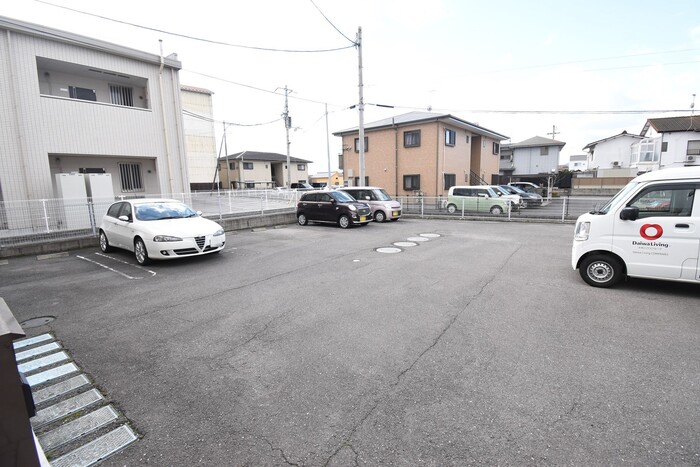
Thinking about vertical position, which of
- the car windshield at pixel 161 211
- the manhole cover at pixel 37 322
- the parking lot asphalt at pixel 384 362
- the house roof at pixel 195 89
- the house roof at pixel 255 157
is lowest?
the parking lot asphalt at pixel 384 362

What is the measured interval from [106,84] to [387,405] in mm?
16586

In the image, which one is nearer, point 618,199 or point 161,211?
point 618,199

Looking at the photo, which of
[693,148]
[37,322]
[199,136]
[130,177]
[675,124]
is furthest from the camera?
[199,136]

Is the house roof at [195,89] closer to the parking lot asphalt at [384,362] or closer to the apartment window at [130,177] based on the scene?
the apartment window at [130,177]

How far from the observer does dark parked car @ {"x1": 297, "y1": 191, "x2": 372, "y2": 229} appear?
13.5 meters

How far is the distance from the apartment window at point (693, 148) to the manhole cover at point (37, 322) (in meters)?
42.6

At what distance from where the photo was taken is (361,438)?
241cm

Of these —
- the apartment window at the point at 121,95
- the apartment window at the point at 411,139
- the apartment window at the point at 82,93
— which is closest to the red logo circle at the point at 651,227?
the apartment window at the point at 82,93

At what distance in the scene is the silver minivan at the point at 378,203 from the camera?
15.3 metres

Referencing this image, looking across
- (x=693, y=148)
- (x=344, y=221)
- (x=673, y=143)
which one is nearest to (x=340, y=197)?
(x=344, y=221)

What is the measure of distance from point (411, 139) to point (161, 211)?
61.9 feet

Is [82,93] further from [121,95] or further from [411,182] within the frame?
[411,182]

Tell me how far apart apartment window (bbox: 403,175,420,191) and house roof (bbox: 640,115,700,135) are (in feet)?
81.2

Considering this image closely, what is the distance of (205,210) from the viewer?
13227 millimetres
